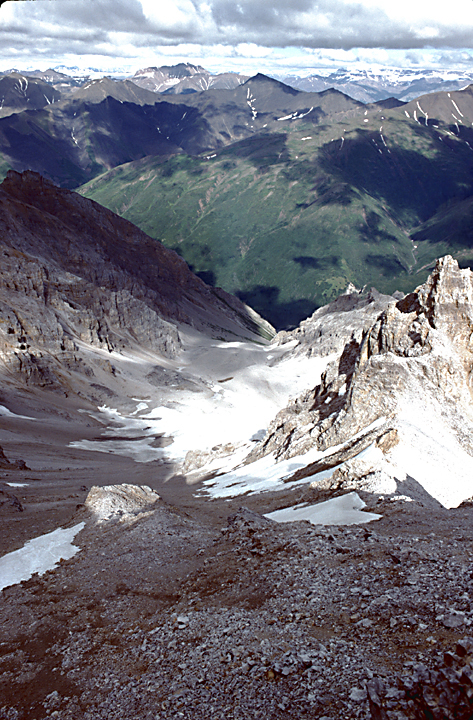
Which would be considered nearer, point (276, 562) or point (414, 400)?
point (276, 562)

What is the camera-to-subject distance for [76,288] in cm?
12212

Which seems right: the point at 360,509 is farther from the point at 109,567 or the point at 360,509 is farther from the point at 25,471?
the point at 25,471

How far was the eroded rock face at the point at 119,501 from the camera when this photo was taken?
2436cm

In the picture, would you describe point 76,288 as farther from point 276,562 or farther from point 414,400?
point 276,562

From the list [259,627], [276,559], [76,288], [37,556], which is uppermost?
[259,627]

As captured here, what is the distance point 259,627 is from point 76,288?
120 metres

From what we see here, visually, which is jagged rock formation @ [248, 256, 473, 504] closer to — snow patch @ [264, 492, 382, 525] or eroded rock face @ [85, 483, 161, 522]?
snow patch @ [264, 492, 382, 525]

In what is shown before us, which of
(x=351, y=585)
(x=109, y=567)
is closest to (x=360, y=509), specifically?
(x=351, y=585)

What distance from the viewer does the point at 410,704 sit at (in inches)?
278

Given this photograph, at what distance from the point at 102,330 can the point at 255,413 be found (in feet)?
151

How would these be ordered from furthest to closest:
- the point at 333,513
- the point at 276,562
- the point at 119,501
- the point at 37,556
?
1. the point at 119,501
2. the point at 37,556
3. the point at 333,513
4. the point at 276,562

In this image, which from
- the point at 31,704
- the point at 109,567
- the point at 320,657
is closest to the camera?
the point at 320,657

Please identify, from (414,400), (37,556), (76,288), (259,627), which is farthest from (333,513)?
(76,288)

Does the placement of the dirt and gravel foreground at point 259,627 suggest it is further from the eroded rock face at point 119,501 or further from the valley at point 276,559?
the eroded rock face at point 119,501
